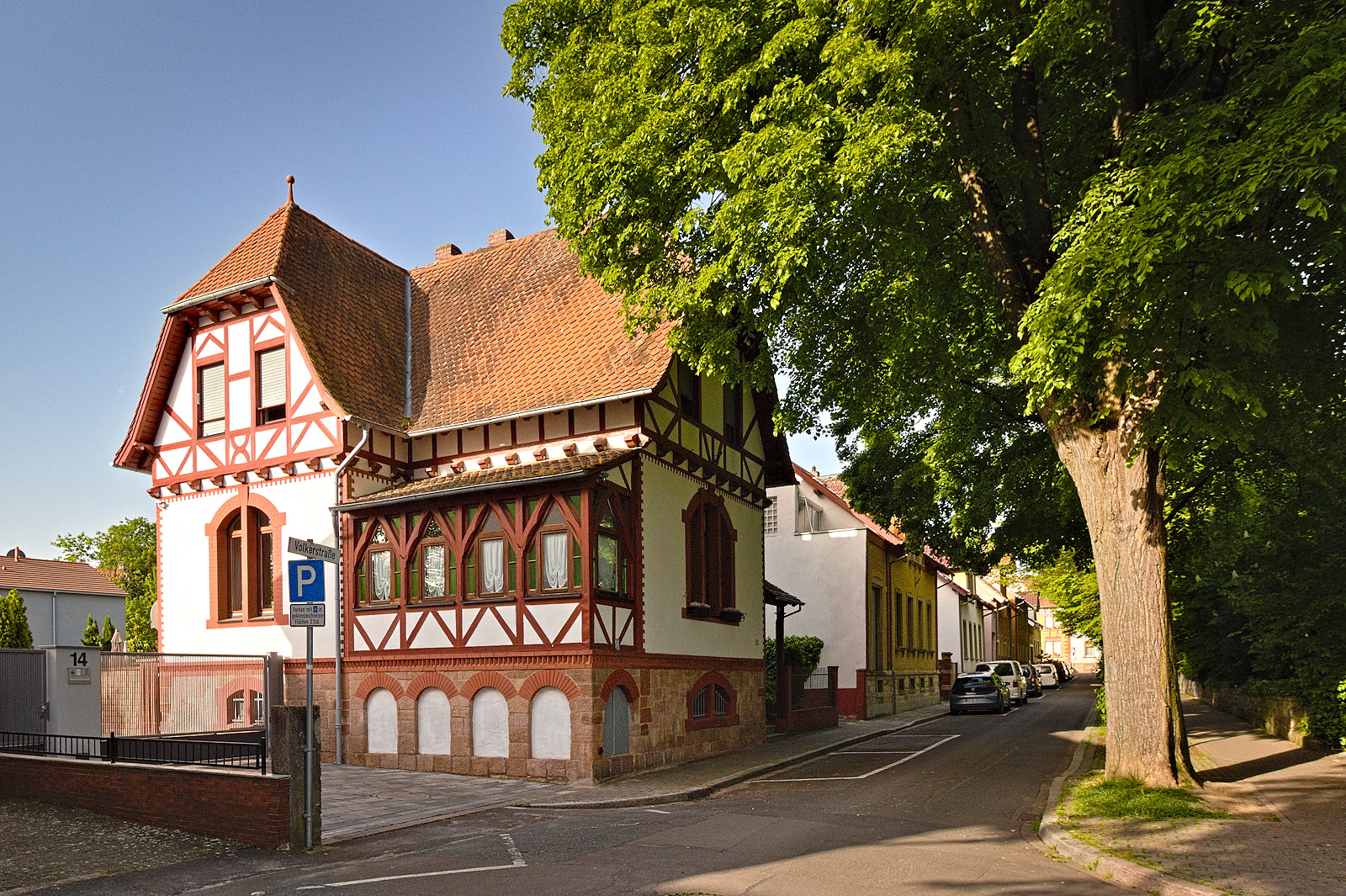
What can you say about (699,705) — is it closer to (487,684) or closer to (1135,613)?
(487,684)

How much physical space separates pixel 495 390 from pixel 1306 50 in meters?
13.7

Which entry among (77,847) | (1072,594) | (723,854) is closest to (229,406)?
(77,847)

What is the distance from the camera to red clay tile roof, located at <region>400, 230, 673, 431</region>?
18266 mm

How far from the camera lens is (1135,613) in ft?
40.6

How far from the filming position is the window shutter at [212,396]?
2053cm

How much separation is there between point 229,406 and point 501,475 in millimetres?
6507

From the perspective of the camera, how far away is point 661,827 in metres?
12.0

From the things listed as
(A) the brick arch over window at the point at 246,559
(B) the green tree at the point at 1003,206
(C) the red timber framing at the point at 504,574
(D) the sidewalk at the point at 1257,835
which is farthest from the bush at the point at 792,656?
(D) the sidewalk at the point at 1257,835

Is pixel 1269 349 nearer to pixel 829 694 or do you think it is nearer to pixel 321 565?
pixel 321 565

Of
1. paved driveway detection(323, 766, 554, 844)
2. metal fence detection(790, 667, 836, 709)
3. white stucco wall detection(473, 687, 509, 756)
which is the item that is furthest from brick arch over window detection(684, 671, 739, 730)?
metal fence detection(790, 667, 836, 709)

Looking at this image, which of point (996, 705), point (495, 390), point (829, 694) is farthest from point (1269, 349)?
point (996, 705)

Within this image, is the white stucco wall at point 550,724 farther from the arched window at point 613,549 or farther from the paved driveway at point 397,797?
the arched window at point 613,549

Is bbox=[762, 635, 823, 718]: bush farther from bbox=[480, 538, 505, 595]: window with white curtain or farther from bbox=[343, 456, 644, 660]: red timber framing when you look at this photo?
bbox=[480, 538, 505, 595]: window with white curtain

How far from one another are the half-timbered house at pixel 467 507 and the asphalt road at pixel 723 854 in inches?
133
